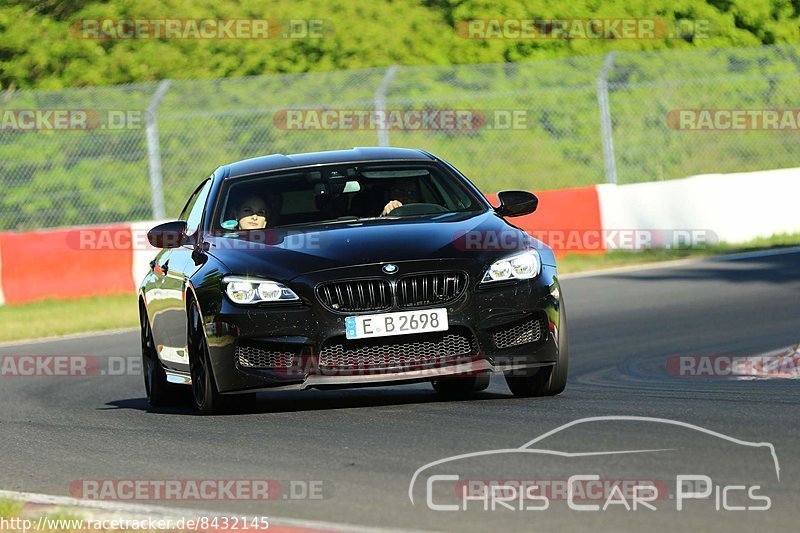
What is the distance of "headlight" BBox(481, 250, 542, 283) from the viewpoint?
336 inches

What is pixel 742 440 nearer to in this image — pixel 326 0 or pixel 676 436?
pixel 676 436

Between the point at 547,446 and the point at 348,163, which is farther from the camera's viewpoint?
the point at 348,163

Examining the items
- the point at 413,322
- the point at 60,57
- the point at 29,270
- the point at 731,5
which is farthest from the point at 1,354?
the point at 731,5

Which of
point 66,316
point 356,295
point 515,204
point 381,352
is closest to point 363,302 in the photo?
point 356,295

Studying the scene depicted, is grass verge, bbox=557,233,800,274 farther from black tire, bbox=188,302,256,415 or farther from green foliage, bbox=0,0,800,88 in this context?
black tire, bbox=188,302,256,415

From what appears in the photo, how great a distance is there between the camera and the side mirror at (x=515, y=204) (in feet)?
32.3

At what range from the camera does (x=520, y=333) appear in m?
8.66

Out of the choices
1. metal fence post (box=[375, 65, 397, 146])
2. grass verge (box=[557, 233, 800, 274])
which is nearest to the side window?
grass verge (box=[557, 233, 800, 274])

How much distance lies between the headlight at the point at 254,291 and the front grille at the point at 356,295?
163 mm

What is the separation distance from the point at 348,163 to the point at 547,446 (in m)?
3.46

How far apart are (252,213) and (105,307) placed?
10362 mm

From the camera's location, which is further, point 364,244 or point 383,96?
point 383,96

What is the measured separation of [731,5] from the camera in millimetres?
32625

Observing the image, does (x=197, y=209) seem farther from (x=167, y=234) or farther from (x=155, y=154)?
(x=155, y=154)
